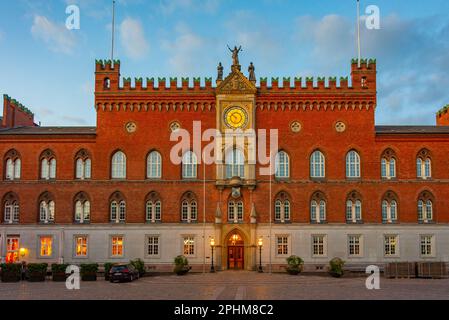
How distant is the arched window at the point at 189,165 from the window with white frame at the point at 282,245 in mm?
10037

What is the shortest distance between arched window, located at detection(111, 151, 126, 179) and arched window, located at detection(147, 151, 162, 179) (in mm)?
2438

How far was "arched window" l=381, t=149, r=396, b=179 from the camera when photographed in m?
53.7

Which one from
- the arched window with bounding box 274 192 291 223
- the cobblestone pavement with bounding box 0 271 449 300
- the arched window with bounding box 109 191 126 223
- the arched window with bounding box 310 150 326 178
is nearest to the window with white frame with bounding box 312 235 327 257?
the arched window with bounding box 274 192 291 223

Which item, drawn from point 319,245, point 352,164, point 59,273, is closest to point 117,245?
point 59,273

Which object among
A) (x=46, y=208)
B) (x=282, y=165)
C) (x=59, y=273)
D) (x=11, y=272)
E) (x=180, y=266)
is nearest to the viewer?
(x=11, y=272)

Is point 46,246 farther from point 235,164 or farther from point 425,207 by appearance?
point 425,207

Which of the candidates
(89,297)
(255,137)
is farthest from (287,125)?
(89,297)

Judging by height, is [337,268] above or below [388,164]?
below

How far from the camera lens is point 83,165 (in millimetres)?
A: 54344

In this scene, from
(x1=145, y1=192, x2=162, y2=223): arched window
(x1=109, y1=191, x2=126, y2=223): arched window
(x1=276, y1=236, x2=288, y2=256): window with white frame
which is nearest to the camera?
(x1=276, y1=236, x2=288, y2=256): window with white frame

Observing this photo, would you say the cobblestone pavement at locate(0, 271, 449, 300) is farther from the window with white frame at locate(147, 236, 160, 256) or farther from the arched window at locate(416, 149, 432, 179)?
the arched window at locate(416, 149, 432, 179)

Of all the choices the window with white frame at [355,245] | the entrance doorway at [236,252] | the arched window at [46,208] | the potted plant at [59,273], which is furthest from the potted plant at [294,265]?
the arched window at [46,208]

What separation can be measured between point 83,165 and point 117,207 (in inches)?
212

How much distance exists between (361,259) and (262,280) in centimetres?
1388
